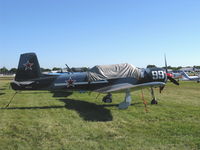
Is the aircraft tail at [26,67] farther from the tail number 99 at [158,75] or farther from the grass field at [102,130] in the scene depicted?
the tail number 99 at [158,75]

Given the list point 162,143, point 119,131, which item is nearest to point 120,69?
point 119,131

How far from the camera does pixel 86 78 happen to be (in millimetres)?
9453

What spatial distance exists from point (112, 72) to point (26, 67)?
4.07 m

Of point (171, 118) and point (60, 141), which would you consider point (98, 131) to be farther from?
point (171, 118)

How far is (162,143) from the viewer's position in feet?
14.1

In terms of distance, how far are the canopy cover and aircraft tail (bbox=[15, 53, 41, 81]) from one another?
2684mm

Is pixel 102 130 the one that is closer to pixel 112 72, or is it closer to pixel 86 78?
pixel 86 78

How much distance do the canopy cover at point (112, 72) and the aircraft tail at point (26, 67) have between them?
2.68 meters

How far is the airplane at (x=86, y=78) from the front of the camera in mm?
9094

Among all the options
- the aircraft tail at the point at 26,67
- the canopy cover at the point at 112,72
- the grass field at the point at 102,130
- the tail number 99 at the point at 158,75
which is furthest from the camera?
the tail number 99 at the point at 158,75

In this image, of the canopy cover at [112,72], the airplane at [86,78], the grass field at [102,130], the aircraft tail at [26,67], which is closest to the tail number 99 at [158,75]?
the airplane at [86,78]

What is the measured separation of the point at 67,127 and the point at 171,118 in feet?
11.2

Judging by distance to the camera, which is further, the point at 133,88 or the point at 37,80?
the point at 37,80

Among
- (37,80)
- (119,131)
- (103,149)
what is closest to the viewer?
(103,149)
